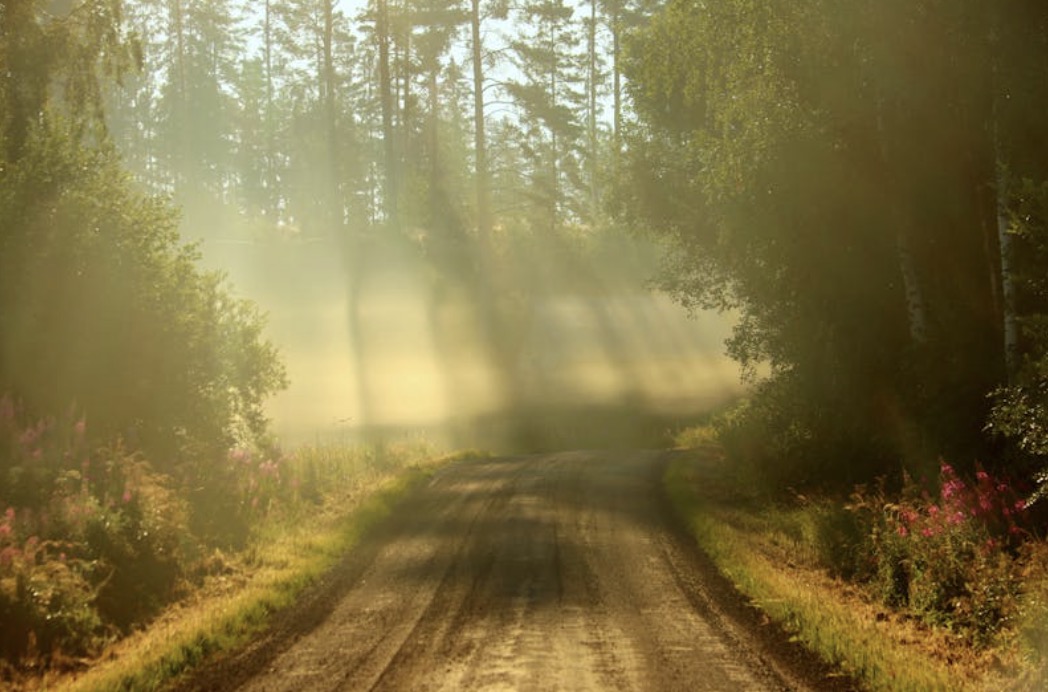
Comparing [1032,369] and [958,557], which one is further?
[1032,369]

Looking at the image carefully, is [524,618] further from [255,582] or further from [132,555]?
[132,555]

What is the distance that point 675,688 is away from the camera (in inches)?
304

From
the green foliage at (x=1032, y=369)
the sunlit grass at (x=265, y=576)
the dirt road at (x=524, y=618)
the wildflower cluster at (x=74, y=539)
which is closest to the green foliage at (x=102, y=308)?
the wildflower cluster at (x=74, y=539)

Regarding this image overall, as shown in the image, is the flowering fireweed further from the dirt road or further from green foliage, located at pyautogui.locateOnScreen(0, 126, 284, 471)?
green foliage, located at pyautogui.locateOnScreen(0, 126, 284, 471)

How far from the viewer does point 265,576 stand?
12367mm

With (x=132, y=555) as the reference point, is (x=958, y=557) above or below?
below

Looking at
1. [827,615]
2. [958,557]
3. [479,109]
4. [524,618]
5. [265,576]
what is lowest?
[827,615]

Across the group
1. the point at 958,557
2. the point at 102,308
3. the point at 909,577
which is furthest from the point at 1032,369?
the point at 102,308

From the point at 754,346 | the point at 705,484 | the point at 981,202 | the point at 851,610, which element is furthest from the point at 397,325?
the point at 851,610

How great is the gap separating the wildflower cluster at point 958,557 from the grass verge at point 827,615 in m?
0.36

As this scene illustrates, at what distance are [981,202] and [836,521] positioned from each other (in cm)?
566

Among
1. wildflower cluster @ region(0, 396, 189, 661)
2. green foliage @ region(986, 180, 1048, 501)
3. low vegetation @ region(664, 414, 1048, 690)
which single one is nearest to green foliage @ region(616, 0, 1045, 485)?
low vegetation @ region(664, 414, 1048, 690)

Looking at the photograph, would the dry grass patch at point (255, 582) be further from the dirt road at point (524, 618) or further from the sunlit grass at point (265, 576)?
the dirt road at point (524, 618)

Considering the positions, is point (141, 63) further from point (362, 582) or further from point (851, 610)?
point (851, 610)
